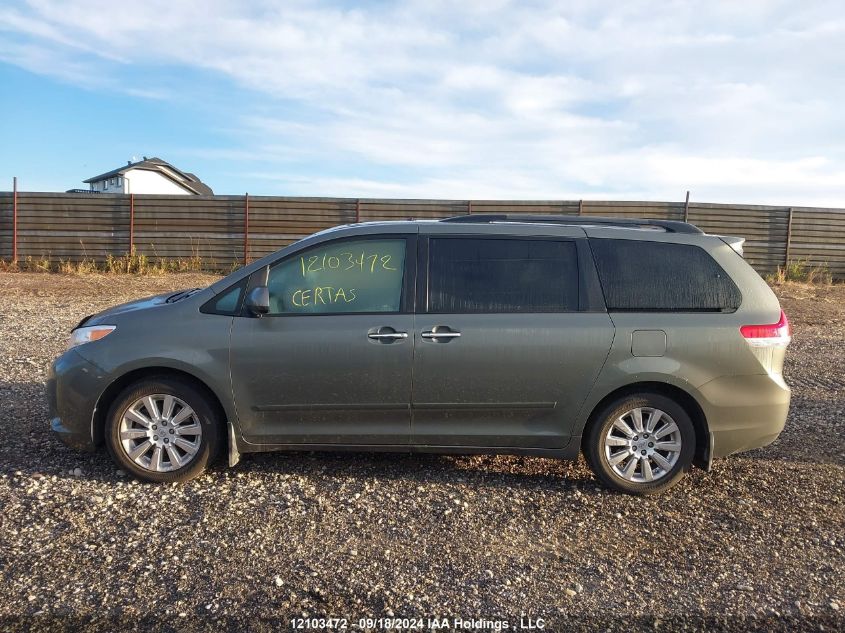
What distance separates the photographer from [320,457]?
16.5 ft

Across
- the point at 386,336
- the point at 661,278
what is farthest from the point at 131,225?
the point at 661,278

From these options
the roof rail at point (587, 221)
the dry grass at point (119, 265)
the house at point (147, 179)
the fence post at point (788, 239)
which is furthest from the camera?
the house at point (147, 179)

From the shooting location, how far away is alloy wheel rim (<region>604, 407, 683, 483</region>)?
4418 mm

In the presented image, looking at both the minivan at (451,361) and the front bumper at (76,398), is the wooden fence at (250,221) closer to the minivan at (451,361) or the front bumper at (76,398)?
the minivan at (451,361)

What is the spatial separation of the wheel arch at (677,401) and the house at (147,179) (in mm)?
39762

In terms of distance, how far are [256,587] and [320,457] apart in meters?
1.81

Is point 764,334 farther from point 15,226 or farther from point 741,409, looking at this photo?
point 15,226

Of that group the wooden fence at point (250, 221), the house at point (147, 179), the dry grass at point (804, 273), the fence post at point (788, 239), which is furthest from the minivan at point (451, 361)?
the house at point (147, 179)

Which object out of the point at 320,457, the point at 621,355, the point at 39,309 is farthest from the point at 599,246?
the point at 39,309

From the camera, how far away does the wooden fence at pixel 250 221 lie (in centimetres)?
1806

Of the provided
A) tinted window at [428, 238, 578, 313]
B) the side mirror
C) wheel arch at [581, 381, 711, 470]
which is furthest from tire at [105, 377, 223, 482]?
wheel arch at [581, 381, 711, 470]

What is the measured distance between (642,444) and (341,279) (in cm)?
220

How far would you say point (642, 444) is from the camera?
4438 mm

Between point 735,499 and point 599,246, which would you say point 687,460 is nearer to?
point 735,499
